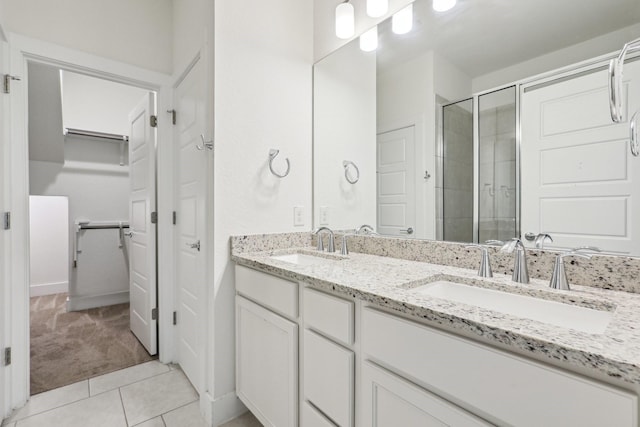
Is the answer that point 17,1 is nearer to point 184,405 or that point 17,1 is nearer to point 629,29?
point 184,405

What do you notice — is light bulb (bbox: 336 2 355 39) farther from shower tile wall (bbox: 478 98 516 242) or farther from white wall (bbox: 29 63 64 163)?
white wall (bbox: 29 63 64 163)

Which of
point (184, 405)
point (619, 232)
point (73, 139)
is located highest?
point (73, 139)

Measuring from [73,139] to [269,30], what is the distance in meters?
3.17

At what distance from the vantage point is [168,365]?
2.13m

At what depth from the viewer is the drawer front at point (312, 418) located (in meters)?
1.06

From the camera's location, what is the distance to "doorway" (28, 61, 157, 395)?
87.0 inches

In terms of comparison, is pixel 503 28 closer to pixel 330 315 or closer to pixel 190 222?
pixel 330 315

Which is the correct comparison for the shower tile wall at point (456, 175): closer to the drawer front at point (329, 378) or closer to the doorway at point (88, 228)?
the drawer front at point (329, 378)

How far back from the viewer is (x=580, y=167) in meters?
0.97

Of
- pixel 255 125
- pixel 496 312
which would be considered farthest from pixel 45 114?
pixel 496 312

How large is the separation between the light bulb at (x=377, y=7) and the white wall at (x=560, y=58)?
0.68 m

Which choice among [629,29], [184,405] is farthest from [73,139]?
[629,29]

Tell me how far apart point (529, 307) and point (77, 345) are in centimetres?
305

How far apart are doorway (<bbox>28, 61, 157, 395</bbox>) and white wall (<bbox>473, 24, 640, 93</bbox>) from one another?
206 centimetres
